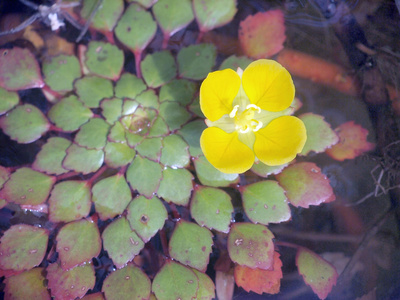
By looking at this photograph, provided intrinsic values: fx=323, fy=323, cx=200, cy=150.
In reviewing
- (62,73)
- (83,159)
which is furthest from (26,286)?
(62,73)

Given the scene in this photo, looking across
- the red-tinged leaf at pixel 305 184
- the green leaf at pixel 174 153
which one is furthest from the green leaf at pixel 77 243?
the red-tinged leaf at pixel 305 184

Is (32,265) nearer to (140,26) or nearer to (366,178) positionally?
(140,26)

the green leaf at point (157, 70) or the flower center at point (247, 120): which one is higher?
the green leaf at point (157, 70)

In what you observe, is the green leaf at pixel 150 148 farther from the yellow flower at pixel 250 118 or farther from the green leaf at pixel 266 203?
the green leaf at pixel 266 203

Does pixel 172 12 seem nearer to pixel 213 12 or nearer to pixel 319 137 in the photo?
pixel 213 12

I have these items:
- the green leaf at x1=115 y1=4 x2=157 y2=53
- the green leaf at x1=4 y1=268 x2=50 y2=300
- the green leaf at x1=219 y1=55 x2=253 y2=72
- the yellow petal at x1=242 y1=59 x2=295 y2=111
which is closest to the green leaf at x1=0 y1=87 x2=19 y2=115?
the green leaf at x1=115 y1=4 x2=157 y2=53

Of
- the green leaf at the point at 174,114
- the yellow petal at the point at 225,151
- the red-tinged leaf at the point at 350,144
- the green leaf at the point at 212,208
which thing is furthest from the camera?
the red-tinged leaf at the point at 350,144

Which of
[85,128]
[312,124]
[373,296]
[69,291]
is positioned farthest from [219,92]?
[373,296]
